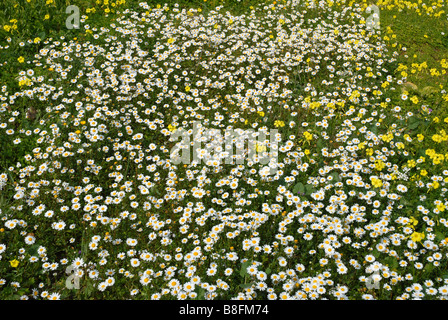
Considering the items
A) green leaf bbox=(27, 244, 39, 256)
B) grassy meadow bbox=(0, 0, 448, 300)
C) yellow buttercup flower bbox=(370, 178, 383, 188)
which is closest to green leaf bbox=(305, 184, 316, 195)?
grassy meadow bbox=(0, 0, 448, 300)

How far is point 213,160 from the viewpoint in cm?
555

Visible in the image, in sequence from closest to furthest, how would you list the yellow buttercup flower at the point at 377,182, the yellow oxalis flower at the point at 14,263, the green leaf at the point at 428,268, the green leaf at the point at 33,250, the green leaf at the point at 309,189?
the yellow oxalis flower at the point at 14,263
the green leaf at the point at 428,268
the green leaf at the point at 33,250
the yellow buttercup flower at the point at 377,182
the green leaf at the point at 309,189

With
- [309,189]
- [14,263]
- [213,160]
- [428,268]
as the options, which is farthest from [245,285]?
[14,263]

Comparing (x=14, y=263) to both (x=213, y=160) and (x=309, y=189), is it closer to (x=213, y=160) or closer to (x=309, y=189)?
(x=213, y=160)

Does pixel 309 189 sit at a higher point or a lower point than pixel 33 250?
higher

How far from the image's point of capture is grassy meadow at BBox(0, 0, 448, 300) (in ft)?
13.5

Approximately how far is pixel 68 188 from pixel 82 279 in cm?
138

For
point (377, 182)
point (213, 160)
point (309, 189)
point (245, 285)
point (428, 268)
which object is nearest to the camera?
point (245, 285)

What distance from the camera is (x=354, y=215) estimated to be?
186 inches

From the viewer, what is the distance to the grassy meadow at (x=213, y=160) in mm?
4129

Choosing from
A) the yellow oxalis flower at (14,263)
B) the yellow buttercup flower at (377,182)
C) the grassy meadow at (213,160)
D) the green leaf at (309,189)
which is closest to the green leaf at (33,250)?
the grassy meadow at (213,160)

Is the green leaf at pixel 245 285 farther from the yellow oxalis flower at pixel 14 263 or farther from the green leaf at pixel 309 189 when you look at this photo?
the yellow oxalis flower at pixel 14 263

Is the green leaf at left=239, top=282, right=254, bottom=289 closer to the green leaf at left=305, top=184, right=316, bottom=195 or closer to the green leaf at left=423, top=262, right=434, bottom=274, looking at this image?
the green leaf at left=305, top=184, right=316, bottom=195
